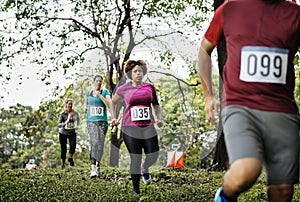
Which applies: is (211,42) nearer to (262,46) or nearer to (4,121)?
(262,46)

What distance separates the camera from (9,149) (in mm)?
63688

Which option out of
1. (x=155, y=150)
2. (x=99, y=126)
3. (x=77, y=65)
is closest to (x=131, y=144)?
(x=155, y=150)

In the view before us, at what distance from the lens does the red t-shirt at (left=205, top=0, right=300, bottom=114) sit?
3812mm

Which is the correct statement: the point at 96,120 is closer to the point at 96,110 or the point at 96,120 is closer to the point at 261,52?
the point at 96,110

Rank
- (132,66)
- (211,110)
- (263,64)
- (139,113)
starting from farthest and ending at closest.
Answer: (132,66) → (139,113) → (211,110) → (263,64)

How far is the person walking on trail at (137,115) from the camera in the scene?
7781 millimetres

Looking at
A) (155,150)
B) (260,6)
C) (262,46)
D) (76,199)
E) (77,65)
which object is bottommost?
(76,199)

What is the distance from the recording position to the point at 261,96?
150 inches

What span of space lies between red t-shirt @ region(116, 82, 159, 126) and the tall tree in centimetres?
1488

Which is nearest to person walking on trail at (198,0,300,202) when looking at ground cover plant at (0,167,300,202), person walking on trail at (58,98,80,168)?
ground cover plant at (0,167,300,202)

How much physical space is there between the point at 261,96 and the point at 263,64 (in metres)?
0.19

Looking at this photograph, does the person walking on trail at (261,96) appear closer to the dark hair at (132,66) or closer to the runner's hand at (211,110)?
the runner's hand at (211,110)

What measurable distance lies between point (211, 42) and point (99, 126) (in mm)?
7129

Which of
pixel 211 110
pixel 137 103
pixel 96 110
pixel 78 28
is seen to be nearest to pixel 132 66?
pixel 137 103
